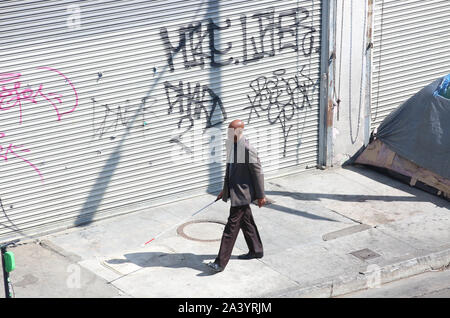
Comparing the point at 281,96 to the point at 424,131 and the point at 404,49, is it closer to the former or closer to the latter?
the point at 424,131

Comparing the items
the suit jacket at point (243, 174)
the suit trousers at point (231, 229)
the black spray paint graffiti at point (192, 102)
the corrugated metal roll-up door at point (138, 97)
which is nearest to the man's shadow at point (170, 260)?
the suit trousers at point (231, 229)

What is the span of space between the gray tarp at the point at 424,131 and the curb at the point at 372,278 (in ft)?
7.15

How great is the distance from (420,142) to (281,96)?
2.27 meters

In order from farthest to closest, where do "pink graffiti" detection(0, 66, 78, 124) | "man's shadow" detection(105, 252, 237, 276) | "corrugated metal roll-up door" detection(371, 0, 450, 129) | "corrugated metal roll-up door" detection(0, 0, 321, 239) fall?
"corrugated metal roll-up door" detection(371, 0, 450, 129)
"corrugated metal roll-up door" detection(0, 0, 321, 239)
"pink graffiti" detection(0, 66, 78, 124)
"man's shadow" detection(105, 252, 237, 276)

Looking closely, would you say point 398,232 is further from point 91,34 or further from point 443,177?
point 91,34

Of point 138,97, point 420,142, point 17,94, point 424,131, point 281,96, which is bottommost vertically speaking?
point 420,142

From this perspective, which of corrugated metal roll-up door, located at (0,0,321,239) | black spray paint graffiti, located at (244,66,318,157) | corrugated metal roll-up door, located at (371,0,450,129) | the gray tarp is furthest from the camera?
corrugated metal roll-up door, located at (371,0,450,129)

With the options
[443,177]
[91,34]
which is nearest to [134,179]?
[91,34]

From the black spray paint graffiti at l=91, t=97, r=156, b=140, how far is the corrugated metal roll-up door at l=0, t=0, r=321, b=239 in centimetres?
2

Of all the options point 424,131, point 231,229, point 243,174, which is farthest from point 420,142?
point 231,229

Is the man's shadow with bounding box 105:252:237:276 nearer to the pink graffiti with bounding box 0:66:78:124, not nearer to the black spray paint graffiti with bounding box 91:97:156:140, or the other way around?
the black spray paint graffiti with bounding box 91:97:156:140

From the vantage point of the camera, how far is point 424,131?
11602 millimetres

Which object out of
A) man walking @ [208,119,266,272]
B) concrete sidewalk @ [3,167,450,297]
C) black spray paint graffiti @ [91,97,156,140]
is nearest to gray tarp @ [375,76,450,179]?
concrete sidewalk @ [3,167,450,297]

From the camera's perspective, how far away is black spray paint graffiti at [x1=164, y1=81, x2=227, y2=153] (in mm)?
10836
